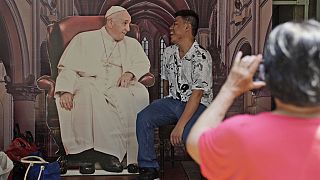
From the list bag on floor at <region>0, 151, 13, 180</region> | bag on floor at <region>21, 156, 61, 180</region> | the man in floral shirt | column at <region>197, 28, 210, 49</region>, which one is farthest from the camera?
column at <region>197, 28, 210, 49</region>

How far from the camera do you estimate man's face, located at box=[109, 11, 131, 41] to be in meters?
5.50

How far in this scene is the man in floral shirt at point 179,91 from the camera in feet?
16.3

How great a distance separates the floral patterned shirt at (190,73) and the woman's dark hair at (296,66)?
3302 mm

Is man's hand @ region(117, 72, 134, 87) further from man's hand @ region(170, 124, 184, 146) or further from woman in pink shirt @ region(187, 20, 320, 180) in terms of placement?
woman in pink shirt @ region(187, 20, 320, 180)

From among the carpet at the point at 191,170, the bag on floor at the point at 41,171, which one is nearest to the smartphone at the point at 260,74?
the bag on floor at the point at 41,171

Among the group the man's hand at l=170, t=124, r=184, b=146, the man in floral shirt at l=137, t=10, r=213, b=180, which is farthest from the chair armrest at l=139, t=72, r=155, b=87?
the man's hand at l=170, t=124, r=184, b=146

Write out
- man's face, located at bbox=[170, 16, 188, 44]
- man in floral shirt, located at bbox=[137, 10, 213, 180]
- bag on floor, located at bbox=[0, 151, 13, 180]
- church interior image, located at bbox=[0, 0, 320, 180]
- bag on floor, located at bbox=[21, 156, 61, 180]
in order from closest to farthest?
bag on floor, located at bbox=[0, 151, 13, 180] < bag on floor, located at bbox=[21, 156, 61, 180] < man in floral shirt, located at bbox=[137, 10, 213, 180] < man's face, located at bbox=[170, 16, 188, 44] < church interior image, located at bbox=[0, 0, 320, 180]

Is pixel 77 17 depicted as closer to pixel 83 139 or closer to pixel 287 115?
pixel 83 139

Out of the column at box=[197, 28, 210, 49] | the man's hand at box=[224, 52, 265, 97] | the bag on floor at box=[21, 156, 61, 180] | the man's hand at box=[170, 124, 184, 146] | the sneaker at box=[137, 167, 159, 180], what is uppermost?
A: the column at box=[197, 28, 210, 49]

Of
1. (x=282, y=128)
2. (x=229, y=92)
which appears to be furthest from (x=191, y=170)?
(x=282, y=128)

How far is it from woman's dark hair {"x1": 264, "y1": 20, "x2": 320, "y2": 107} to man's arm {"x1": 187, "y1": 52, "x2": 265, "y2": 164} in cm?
14

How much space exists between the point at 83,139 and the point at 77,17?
1219 millimetres

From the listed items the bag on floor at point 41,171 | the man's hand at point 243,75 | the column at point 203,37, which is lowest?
the bag on floor at point 41,171

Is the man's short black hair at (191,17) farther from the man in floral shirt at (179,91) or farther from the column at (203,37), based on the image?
the column at (203,37)
